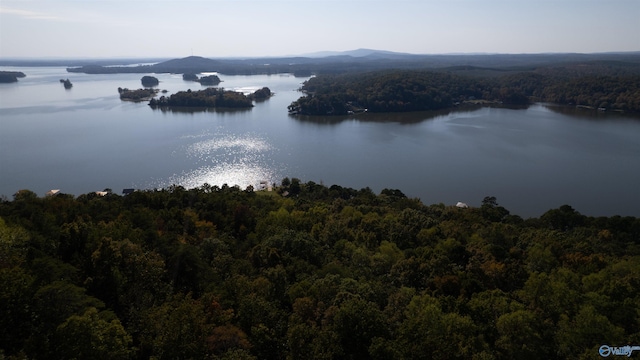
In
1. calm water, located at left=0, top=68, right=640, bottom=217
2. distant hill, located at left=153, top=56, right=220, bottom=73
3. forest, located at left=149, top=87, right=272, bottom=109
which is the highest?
distant hill, located at left=153, top=56, right=220, bottom=73

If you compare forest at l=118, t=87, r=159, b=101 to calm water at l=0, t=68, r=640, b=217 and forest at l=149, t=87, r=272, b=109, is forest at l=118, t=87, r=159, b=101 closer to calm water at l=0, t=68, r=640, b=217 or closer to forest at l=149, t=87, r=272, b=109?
forest at l=149, t=87, r=272, b=109

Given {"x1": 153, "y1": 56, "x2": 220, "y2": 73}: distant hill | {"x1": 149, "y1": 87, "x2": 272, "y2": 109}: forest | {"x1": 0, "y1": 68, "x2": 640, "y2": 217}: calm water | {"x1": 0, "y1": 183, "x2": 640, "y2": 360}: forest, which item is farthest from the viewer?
{"x1": 153, "y1": 56, "x2": 220, "y2": 73}: distant hill

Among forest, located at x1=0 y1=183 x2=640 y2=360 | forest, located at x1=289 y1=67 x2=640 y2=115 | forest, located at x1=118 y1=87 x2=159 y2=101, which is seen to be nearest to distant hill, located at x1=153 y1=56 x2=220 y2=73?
forest, located at x1=118 y1=87 x2=159 y2=101

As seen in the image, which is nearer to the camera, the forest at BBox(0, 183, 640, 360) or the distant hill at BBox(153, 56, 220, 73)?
the forest at BBox(0, 183, 640, 360)

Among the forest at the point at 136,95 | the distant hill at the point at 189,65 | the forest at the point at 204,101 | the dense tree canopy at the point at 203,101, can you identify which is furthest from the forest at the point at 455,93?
the distant hill at the point at 189,65

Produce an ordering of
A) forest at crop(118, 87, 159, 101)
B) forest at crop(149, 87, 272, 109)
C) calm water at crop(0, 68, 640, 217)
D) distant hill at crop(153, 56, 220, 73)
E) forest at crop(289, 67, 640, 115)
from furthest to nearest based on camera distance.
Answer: distant hill at crop(153, 56, 220, 73)
forest at crop(118, 87, 159, 101)
forest at crop(149, 87, 272, 109)
forest at crop(289, 67, 640, 115)
calm water at crop(0, 68, 640, 217)

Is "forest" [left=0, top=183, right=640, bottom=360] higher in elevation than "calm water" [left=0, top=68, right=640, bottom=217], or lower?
higher

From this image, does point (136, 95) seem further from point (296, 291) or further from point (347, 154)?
point (296, 291)
